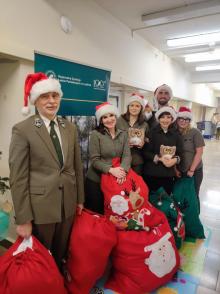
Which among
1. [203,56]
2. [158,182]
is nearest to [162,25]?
[203,56]

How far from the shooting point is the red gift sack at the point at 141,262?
180cm

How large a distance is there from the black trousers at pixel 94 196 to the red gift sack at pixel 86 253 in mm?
438

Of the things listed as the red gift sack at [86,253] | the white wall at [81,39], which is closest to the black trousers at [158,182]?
the red gift sack at [86,253]

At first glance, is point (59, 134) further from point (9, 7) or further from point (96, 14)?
point (96, 14)

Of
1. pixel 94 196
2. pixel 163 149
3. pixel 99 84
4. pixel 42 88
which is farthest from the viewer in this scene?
pixel 99 84

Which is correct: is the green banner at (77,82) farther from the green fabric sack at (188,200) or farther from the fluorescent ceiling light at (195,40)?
the fluorescent ceiling light at (195,40)

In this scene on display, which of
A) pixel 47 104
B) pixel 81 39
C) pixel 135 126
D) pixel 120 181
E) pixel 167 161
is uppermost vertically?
pixel 81 39

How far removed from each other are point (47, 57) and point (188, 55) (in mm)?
4297

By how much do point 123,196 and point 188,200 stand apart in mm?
1028

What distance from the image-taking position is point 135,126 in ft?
7.69

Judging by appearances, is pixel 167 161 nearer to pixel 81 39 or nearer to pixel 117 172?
pixel 117 172

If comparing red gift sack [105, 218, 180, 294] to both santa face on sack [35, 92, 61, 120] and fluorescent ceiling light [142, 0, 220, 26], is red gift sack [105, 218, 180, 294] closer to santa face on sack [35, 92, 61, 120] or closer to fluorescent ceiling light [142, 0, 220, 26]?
santa face on sack [35, 92, 61, 120]

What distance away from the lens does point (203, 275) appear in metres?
2.09

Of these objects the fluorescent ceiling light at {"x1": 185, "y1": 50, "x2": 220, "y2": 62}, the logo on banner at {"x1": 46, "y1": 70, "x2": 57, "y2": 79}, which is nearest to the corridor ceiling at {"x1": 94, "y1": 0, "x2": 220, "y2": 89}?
the fluorescent ceiling light at {"x1": 185, "y1": 50, "x2": 220, "y2": 62}
